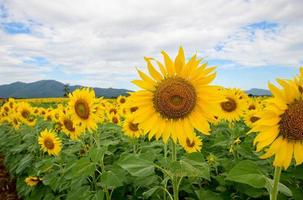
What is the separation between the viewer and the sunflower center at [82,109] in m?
5.17

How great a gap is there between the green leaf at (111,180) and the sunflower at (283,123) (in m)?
1.89

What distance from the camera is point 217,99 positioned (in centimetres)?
313

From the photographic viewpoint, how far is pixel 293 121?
2.42 metres

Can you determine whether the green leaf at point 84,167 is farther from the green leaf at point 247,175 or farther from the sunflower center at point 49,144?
the sunflower center at point 49,144

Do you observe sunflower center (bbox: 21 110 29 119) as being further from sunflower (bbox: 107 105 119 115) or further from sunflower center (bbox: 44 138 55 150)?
sunflower center (bbox: 44 138 55 150)

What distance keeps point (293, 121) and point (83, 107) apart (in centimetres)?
338

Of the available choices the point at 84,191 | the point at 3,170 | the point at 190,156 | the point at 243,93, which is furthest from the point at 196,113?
the point at 3,170

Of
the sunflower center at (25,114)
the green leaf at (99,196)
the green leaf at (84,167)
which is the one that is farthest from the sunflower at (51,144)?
the sunflower center at (25,114)

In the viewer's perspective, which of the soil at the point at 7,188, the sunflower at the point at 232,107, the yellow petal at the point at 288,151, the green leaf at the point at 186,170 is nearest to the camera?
the yellow petal at the point at 288,151

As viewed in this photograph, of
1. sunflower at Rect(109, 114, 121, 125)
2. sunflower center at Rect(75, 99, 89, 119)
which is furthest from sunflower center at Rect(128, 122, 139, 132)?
sunflower at Rect(109, 114, 121, 125)

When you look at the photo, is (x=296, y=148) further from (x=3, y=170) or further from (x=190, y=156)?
(x=3, y=170)

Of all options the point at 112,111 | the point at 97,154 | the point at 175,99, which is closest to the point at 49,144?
the point at 112,111

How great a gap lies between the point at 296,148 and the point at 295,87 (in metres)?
0.42

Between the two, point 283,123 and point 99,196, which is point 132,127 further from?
point 283,123
